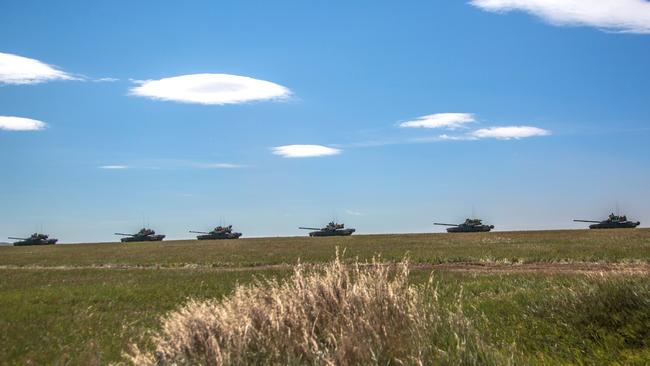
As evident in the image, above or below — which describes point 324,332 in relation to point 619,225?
below

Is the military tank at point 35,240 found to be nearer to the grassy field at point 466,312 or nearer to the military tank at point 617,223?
the grassy field at point 466,312

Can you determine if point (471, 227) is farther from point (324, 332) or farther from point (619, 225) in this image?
point (324, 332)

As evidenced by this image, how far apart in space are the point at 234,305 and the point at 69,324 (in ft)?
26.3

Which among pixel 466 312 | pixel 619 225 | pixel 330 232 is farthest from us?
pixel 330 232

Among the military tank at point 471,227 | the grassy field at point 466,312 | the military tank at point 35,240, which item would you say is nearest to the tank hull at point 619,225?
the military tank at point 471,227

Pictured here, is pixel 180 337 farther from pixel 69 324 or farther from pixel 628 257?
pixel 628 257

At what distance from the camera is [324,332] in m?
9.20

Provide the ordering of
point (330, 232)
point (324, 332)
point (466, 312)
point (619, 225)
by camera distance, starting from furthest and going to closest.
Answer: point (330, 232), point (619, 225), point (466, 312), point (324, 332)

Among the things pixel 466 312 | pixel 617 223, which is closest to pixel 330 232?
pixel 617 223

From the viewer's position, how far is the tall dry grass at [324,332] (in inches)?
321

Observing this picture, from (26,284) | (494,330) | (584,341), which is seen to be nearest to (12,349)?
(494,330)

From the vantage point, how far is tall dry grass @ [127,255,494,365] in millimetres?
8164

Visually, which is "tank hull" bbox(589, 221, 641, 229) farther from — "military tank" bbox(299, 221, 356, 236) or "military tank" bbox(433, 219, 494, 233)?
"military tank" bbox(299, 221, 356, 236)

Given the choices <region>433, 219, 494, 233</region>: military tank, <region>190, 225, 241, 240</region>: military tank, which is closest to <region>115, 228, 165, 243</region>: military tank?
<region>190, 225, 241, 240</region>: military tank
